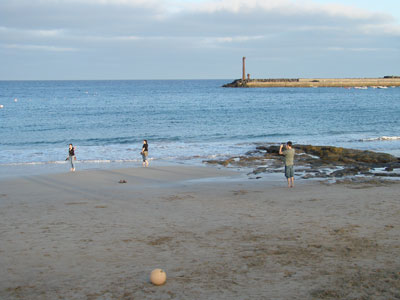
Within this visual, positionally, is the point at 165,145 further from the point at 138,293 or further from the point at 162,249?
the point at 138,293

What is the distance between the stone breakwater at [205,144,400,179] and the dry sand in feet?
9.27

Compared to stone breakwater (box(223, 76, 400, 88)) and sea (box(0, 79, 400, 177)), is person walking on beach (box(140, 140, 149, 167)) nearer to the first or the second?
sea (box(0, 79, 400, 177))

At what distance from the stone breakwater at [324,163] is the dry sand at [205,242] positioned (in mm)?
2825

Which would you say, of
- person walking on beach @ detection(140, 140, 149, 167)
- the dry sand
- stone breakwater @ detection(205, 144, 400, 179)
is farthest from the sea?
the dry sand

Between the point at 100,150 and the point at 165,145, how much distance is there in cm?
461

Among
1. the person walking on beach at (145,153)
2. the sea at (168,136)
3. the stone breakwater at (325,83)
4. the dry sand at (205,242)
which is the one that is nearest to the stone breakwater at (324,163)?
the sea at (168,136)

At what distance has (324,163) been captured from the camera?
2080cm

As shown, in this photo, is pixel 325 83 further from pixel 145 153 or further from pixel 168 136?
pixel 145 153

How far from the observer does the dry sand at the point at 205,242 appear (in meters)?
7.07

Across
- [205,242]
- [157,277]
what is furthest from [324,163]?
[157,277]

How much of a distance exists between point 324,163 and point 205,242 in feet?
42.1

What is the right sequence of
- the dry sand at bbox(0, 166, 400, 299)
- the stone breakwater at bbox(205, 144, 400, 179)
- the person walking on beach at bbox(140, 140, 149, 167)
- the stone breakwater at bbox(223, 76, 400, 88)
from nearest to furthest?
1. the dry sand at bbox(0, 166, 400, 299)
2. the stone breakwater at bbox(205, 144, 400, 179)
3. the person walking on beach at bbox(140, 140, 149, 167)
4. the stone breakwater at bbox(223, 76, 400, 88)

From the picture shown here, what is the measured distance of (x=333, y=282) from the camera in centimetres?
717

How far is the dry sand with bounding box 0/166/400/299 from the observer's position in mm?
7074
